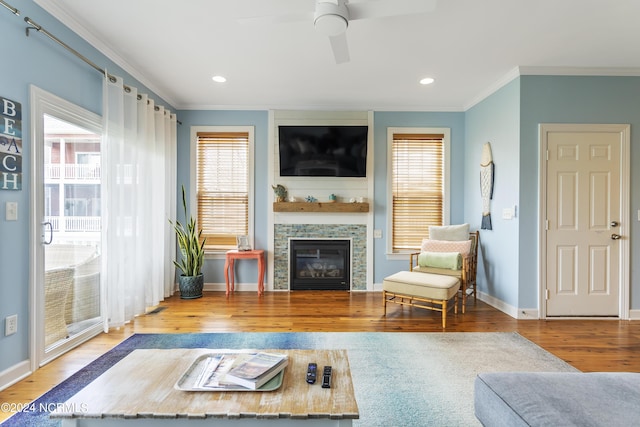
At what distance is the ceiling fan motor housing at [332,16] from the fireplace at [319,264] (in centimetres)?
301

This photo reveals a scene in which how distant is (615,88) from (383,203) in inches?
113

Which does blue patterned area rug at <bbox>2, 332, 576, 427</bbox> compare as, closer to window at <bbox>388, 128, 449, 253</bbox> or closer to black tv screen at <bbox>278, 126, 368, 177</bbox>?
window at <bbox>388, 128, 449, 253</bbox>

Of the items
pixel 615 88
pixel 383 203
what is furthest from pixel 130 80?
pixel 615 88

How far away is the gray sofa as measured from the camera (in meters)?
1.03

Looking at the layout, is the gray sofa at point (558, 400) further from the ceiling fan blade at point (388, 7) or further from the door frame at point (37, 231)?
the door frame at point (37, 231)

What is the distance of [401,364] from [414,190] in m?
2.84

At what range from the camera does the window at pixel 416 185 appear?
4543mm

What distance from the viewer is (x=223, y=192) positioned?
4.52 meters

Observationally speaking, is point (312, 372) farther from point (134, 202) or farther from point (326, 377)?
point (134, 202)

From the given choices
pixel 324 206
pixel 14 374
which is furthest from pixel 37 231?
pixel 324 206

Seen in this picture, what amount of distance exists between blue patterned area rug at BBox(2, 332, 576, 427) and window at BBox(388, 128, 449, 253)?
6.14 feet

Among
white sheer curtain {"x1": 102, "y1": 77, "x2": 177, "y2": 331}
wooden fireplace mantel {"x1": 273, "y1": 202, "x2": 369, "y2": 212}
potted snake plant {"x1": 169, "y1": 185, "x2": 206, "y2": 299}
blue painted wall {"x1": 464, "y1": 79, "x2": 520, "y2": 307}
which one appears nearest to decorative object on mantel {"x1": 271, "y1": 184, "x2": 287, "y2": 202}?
wooden fireplace mantel {"x1": 273, "y1": 202, "x2": 369, "y2": 212}

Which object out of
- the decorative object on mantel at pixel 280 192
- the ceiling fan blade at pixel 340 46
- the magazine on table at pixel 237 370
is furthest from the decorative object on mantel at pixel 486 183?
the magazine on table at pixel 237 370

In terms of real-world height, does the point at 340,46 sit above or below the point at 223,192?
above
